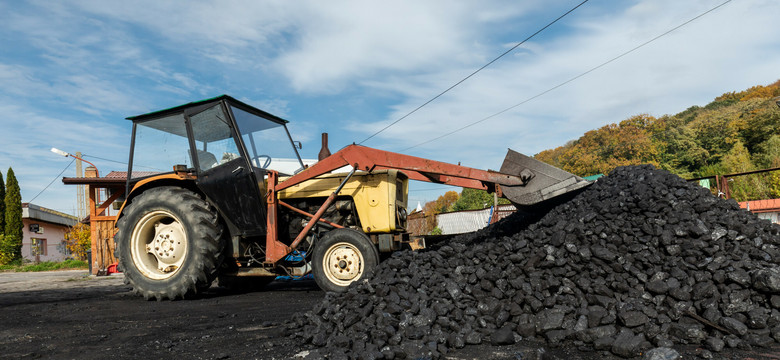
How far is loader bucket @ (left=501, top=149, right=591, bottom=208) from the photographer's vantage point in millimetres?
4867

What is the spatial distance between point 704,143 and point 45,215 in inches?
1762

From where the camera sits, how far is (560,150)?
159ft

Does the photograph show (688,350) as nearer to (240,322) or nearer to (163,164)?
(240,322)

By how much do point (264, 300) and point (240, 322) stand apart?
1330 mm

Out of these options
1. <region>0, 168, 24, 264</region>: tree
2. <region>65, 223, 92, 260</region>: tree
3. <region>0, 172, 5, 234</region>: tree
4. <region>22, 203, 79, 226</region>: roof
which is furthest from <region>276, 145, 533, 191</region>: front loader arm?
<region>22, 203, 79, 226</region>: roof

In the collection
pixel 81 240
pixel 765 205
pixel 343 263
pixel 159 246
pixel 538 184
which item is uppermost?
pixel 81 240

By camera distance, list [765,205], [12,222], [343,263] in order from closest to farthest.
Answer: [343,263] < [765,205] < [12,222]

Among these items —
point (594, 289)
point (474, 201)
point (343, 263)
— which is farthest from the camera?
point (474, 201)

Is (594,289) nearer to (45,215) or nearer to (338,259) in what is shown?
(338,259)

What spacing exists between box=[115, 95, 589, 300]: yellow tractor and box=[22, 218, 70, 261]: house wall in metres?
29.2

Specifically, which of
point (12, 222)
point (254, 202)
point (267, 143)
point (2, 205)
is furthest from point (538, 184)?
point (2, 205)

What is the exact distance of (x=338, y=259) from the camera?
16.2 feet

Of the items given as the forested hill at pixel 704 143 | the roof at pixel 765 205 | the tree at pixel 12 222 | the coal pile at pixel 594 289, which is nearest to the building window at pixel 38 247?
the tree at pixel 12 222

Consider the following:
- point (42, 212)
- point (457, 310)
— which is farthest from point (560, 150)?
point (457, 310)
